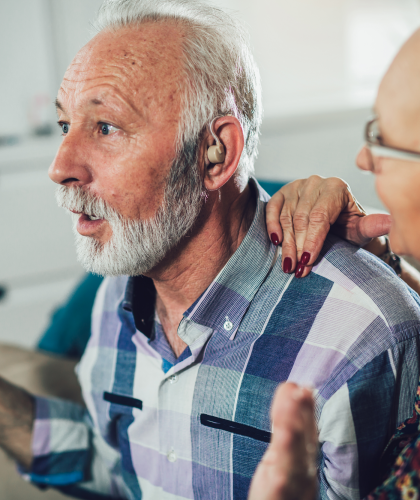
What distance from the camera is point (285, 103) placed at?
329cm

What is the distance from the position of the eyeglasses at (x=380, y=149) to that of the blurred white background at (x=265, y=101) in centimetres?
212

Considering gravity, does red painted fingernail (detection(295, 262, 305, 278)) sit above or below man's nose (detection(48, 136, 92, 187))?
below

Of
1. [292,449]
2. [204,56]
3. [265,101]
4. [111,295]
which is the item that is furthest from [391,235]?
[265,101]

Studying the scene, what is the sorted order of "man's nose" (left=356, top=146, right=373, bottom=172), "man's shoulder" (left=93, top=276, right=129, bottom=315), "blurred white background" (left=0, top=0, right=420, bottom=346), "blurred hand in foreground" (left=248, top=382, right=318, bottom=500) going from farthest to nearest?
"blurred white background" (left=0, top=0, right=420, bottom=346) → "man's shoulder" (left=93, top=276, right=129, bottom=315) → "man's nose" (left=356, top=146, right=373, bottom=172) → "blurred hand in foreground" (left=248, top=382, right=318, bottom=500)

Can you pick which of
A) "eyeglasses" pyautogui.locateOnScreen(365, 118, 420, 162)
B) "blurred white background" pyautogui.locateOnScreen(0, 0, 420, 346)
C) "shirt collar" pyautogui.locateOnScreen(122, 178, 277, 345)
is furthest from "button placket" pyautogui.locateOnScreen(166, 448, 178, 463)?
"blurred white background" pyautogui.locateOnScreen(0, 0, 420, 346)

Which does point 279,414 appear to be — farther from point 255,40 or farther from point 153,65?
point 255,40

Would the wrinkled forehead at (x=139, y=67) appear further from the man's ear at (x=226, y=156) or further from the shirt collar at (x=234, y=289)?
the shirt collar at (x=234, y=289)

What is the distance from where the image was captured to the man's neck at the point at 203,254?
98 centimetres

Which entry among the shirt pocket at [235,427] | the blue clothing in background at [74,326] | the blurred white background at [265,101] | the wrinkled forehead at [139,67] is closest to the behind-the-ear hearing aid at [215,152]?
the wrinkled forehead at [139,67]

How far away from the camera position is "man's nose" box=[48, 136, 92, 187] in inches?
34.7

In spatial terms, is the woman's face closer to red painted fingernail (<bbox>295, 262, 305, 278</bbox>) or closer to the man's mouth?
red painted fingernail (<bbox>295, 262, 305, 278</bbox>)

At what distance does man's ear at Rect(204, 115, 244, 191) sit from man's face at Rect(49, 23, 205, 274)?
86 millimetres

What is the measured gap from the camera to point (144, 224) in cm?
93

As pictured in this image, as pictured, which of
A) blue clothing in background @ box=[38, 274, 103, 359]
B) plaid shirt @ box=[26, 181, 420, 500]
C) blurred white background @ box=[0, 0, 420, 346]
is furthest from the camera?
blurred white background @ box=[0, 0, 420, 346]
